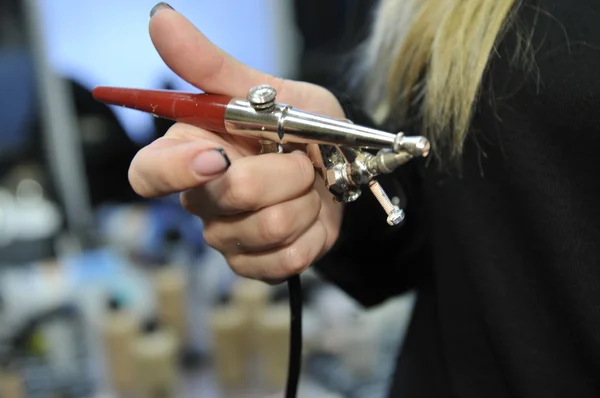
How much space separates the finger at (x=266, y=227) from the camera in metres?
0.30

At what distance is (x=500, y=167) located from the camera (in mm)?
358

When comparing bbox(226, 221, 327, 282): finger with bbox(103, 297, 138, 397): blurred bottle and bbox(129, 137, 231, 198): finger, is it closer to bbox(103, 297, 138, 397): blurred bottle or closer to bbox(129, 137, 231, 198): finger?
bbox(129, 137, 231, 198): finger

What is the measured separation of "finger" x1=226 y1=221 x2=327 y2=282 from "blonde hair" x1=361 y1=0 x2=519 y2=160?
114mm

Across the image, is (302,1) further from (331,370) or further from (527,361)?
(527,361)

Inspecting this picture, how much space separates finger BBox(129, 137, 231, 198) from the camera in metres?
0.25

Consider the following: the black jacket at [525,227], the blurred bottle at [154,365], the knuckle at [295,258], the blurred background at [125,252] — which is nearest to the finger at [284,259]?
the knuckle at [295,258]

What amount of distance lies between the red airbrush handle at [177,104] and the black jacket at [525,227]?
124 millimetres

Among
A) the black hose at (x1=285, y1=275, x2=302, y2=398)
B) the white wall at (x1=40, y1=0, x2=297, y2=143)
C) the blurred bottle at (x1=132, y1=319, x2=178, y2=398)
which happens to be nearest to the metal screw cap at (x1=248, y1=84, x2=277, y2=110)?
the black hose at (x1=285, y1=275, x2=302, y2=398)

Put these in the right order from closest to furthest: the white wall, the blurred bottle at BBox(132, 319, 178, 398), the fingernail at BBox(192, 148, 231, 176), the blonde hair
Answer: the fingernail at BBox(192, 148, 231, 176) < the blonde hair < the blurred bottle at BBox(132, 319, 178, 398) < the white wall

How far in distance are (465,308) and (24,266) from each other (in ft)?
2.87

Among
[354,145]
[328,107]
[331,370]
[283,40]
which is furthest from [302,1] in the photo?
[354,145]

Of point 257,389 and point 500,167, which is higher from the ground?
point 500,167

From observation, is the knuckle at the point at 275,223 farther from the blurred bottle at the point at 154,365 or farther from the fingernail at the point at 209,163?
the blurred bottle at the point at 154,365

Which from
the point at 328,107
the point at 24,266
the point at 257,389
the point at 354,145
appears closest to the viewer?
the point at 354,145
